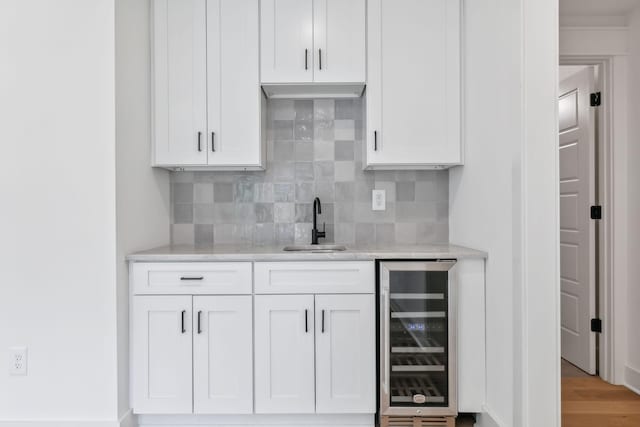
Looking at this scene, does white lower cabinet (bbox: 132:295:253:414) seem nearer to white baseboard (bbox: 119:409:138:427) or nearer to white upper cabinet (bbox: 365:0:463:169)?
white baseboard (bbox: 119:409:138:427)

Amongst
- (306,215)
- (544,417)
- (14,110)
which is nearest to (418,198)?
(306,215)

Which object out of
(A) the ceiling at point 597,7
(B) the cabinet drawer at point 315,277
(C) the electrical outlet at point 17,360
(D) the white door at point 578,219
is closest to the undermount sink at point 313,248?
(B) the cabinet drawer at point 315,277

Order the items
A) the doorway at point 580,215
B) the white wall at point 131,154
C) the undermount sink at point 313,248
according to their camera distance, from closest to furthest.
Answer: the white wall at point 131,154
the undermount sink at point 313,248
the doorway at point 580,215

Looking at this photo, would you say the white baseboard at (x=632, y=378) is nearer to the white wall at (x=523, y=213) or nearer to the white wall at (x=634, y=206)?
the white wall at (x=634, y=206)

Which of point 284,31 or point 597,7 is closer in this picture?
point 284,31

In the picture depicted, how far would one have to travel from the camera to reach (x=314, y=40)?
7.51 feet

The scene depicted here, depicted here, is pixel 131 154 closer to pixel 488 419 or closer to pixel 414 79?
pixel 414 79

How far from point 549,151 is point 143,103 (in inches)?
82.1

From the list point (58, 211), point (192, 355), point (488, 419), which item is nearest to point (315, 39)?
point (58, 211)

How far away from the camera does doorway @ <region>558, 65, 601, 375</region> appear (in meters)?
2.82

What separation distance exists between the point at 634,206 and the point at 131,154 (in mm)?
3206

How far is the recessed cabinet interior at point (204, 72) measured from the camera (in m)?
2.28

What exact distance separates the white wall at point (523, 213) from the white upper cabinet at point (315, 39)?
73 cm

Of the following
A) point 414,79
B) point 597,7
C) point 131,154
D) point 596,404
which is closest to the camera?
point 131,154
